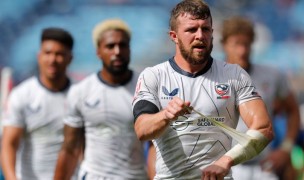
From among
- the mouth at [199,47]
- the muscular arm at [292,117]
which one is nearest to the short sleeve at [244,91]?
the mouth at [199,47]

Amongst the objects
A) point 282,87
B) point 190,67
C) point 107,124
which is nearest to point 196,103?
point 190,67

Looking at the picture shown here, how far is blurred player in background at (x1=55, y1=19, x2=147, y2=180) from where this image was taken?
7.64 meters

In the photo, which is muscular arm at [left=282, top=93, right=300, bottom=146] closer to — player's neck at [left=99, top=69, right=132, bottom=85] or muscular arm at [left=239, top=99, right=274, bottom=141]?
player's neck at [left=99, top=69, right=132, bottom=85]

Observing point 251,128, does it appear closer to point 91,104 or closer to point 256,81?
point 91,104

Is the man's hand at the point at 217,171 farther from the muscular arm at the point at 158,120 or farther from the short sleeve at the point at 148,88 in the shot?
the short sleeve at the point at 148,88

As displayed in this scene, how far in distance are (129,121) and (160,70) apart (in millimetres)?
2139

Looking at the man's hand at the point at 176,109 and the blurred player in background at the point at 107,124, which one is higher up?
the man's hand at the point at 176,109

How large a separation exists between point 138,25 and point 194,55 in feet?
41.6

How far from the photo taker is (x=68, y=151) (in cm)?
776

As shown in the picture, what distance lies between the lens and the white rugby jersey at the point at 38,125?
8570 mm

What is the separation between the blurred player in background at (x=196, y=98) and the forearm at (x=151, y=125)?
4 centimetres


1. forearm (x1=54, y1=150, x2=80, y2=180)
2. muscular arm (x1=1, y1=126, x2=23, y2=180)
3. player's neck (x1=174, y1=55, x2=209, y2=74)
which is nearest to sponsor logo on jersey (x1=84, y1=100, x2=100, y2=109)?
forearm (x1=54, y1=150, x2=80, y2=180)

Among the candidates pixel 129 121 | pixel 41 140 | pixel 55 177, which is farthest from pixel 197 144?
pixel 41 140

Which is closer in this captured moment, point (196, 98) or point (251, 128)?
point (251, 128)
